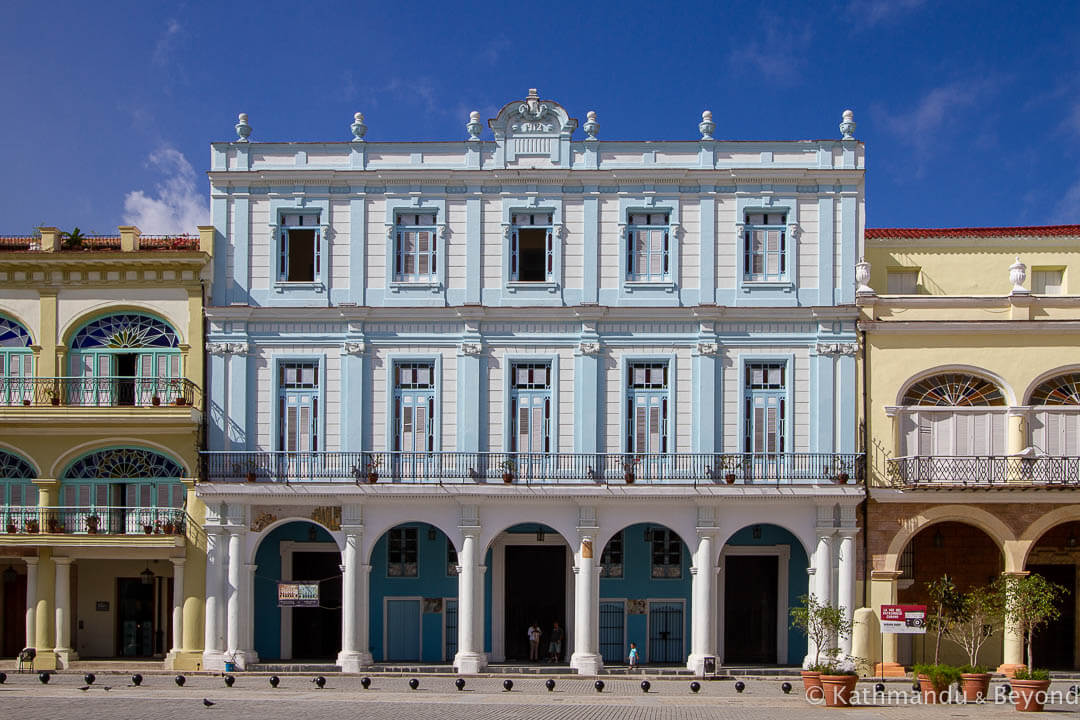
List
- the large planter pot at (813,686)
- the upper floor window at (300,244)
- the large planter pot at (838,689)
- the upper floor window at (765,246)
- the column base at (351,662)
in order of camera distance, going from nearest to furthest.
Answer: the large planter pot at (838,689) < the large planter pot at (813,686) < the column base at (351,662) < the upper floor window at (765,246) < the upper floor window at (300,244)

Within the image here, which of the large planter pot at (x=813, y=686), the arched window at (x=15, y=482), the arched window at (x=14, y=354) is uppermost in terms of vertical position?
the arched window at (x=14, y=354)

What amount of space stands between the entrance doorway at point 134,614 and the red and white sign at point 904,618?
1947 centimetres

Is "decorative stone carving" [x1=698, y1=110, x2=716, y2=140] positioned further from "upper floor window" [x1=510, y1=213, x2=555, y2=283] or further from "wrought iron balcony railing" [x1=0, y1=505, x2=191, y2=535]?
"wrought iron balcony railing" [x1=0, y1=505, x2=191, y2=535]

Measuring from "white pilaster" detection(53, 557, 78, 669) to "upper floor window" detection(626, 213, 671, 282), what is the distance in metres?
16.4

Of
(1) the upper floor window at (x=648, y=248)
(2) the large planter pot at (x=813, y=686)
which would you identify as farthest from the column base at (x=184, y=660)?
(2) the large planter pot at (x=813, y=686)

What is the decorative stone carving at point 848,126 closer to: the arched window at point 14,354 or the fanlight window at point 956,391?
the fanlight window at point 956,391

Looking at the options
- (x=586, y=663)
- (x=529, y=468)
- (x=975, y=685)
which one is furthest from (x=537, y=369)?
(x=975, y=685)

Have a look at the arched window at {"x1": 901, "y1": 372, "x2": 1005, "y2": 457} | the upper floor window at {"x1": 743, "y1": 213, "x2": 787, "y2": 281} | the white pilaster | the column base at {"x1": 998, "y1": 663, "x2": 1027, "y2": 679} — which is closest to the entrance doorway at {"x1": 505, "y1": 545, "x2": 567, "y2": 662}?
the upper floor window at {"x1": 743, "y1": 213, "x2": 787, "y2": 281}

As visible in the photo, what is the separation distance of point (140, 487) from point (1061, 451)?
23533mm

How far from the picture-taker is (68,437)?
35.6 metres

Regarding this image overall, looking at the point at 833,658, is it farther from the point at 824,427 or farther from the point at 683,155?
the point at 683,155

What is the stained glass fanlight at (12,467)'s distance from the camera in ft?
118

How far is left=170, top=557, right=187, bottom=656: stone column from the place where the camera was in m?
35.1

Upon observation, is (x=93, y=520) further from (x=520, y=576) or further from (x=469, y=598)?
(x=520, y=576)
